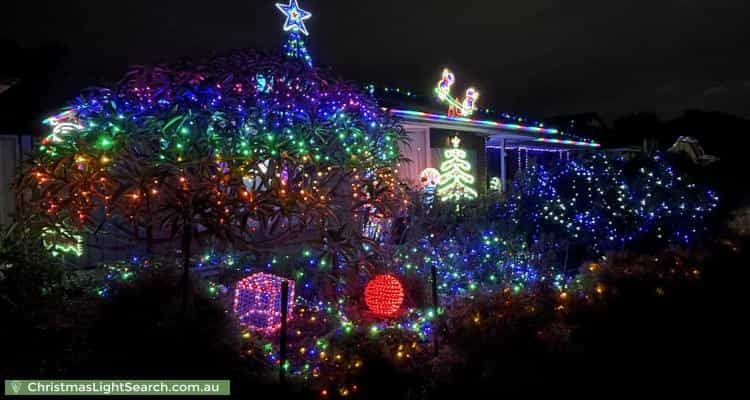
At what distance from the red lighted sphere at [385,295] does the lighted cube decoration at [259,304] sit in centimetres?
113

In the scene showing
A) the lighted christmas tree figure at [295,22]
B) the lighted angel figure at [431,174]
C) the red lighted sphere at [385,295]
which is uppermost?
the lighted christmas tree figure at [295,22]

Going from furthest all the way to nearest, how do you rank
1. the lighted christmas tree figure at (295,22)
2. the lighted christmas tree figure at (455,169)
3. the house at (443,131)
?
the lighted christmas tree figure at (455,169) → the house at (443,131) → the lighted christmas tree figure at (295,22)

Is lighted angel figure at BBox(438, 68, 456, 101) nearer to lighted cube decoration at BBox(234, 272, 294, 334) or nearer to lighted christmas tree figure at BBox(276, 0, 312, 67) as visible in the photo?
lighted christmas tree figure at BBox(276, 0, 312, 67)

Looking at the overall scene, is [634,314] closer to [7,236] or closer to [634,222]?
[634,222]

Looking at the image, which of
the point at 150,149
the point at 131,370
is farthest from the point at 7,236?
the point at 131,370

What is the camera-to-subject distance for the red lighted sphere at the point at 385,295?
6.45m

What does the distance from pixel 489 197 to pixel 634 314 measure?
400 centimetres

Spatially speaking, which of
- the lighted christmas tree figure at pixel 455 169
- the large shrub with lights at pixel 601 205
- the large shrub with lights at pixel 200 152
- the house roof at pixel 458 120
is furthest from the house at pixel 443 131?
the large shrub with lights at pixel 200 152

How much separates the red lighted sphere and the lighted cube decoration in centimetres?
113

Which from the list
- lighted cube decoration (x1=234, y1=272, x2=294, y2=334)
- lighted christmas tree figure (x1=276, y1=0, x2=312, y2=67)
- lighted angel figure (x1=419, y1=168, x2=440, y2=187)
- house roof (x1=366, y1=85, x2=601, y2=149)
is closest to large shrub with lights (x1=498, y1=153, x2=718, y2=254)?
house roof (x1=366, y1=85, x2=601, y2=149)

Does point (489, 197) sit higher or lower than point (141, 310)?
higher

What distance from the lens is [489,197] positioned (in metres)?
9.80

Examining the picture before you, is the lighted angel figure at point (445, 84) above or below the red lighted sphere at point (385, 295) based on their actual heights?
above

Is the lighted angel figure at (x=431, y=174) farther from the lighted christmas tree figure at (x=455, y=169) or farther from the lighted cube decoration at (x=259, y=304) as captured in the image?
the lighted cube decoration at (x=259, y=304)
